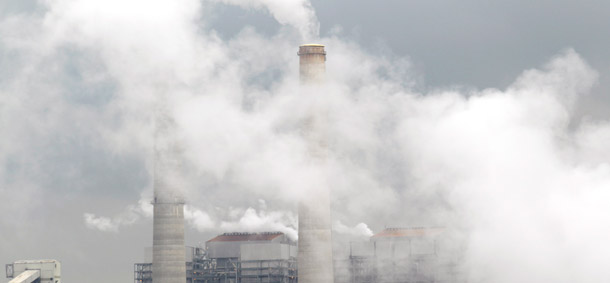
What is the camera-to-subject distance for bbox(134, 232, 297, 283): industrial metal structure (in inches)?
4722

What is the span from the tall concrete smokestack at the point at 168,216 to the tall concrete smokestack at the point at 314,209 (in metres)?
11.6

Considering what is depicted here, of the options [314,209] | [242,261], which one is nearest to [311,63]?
[314,209]

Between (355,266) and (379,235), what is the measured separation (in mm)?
5295

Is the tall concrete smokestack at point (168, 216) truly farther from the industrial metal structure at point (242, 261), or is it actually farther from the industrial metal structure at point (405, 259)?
the industrial metal structure at point (405, 259)

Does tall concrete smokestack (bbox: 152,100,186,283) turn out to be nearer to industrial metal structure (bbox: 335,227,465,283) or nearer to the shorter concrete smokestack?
the shorter concrete smokestack

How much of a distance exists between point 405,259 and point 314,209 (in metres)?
18.5

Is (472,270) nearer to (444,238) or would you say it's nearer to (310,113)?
(444,238)

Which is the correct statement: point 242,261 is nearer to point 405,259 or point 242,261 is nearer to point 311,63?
point 405,259

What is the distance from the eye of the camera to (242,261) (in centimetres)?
12112

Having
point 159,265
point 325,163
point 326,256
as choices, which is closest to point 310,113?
point 325,163

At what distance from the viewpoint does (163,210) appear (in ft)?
365

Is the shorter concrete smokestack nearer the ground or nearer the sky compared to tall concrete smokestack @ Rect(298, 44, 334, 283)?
nearer the sky

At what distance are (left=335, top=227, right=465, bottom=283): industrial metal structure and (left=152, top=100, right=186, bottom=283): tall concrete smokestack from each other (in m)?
16.6

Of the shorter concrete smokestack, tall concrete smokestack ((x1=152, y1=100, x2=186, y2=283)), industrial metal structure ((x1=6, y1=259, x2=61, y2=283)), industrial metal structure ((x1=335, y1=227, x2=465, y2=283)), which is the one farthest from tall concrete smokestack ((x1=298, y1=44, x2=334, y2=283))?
industrial metal structure ((x1=6, y1=259, x2=61, y2=283))
